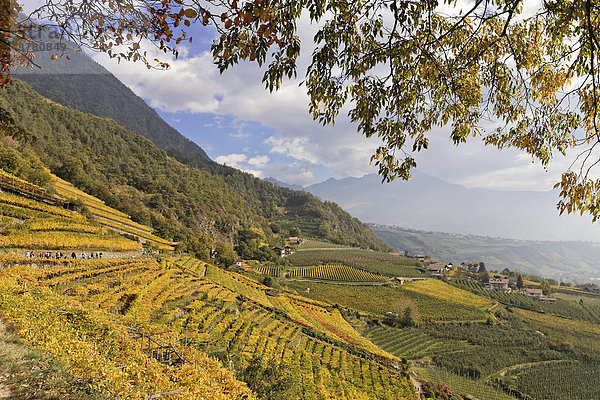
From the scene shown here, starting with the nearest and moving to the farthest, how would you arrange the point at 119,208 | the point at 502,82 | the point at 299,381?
the point at 502,82 < the point at 299,381 < the point at 119,208

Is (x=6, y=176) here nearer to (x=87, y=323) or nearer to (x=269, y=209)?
→ (x=87, y=323)

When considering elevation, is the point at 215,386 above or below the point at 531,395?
above

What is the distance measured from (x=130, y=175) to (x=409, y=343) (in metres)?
64.9

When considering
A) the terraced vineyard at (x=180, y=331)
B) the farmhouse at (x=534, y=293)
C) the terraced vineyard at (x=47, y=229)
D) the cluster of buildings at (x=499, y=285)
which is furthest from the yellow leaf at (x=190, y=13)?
the farmhouse at (x=534, y=293)

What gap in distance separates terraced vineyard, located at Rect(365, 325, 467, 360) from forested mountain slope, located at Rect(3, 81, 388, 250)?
2846 cm

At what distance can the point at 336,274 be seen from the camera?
61062mm

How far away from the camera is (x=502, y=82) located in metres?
4.12

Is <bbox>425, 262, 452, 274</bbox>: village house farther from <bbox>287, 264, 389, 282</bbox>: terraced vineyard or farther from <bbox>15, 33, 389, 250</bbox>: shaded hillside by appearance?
<bbox>15, 33, 389, 250</bbox>: shaded hillside

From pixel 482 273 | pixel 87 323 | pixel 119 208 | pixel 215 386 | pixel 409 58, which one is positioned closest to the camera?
pixel 409 58

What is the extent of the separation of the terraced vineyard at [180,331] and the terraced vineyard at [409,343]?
343 inches

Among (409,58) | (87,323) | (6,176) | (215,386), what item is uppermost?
(409,58)

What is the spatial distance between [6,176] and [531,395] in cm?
5025

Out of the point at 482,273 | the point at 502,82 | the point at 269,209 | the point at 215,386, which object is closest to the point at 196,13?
the point at 502,82

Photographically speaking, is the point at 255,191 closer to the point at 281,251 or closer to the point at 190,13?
the point at 281,251
